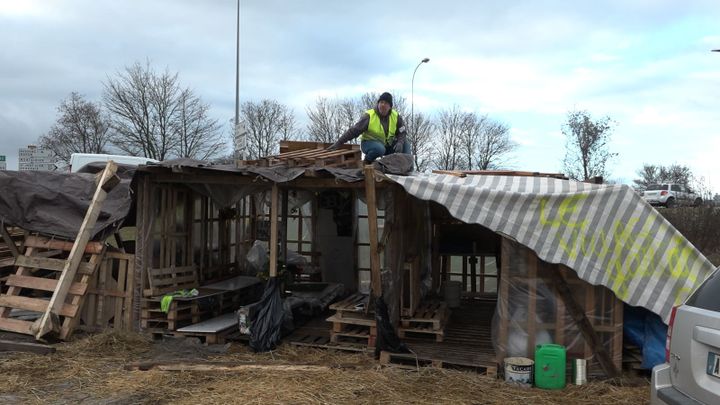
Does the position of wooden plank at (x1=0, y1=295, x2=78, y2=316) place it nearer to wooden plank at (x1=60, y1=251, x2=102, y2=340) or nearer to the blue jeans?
wooden plank at (x1=60, y1=251, x2=102, y2=340)

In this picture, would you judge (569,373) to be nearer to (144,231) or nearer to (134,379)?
(134,379)

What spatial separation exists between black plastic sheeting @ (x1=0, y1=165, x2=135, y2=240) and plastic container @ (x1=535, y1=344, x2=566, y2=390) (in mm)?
5928

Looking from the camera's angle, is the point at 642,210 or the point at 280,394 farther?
the point at 642,210

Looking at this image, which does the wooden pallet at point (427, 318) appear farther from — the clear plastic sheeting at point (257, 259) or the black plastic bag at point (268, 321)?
the clear plastic sheeting at point (257, 259)

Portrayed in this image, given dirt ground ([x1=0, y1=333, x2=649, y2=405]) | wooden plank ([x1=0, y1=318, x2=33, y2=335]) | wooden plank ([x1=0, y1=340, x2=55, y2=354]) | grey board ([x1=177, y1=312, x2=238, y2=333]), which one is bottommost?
dirt ground ([x1=0, y1=333, x2=649, y2=405])

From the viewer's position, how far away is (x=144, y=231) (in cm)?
762

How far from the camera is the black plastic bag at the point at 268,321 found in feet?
22.3

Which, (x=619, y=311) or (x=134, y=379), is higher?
(x=619, y=311)

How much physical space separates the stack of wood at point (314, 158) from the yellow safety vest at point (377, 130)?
296 mm

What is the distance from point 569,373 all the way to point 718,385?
126 inches

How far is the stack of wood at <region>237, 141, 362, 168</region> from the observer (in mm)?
7168

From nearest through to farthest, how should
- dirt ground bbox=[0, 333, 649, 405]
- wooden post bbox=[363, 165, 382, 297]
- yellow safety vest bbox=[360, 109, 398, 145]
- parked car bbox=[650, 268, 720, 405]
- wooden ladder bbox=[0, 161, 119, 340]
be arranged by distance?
parked car bbox=[650, 268, 720, 405], dirt ground bbox=[0, 333, 649, 405], wooden post bbox=[363, 165, 382, 297], wooden ladder bbox=[0, 161, 119, 340], yellow safety vest bbox=[360, 109, 398, 145]

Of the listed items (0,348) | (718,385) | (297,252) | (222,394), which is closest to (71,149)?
(297,252)

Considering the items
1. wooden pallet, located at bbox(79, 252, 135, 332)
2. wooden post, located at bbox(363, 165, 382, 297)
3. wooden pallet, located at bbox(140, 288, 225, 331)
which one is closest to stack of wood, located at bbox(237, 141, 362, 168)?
wooden post, located at bbox(363, 165, 382, 297)
